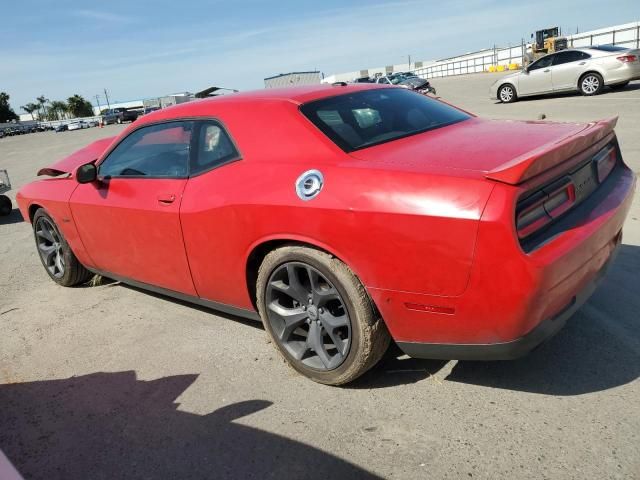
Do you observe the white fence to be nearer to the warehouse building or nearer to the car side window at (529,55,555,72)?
the car side window at (529,55,555,72)

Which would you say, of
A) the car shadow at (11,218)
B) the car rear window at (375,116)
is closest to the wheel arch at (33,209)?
the car rear window at (375,116)

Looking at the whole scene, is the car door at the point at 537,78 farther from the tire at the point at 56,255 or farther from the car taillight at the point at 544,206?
the car taillight at the point at 544,206

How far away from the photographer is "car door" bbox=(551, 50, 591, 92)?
16.4 meters

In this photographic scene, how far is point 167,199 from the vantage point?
3.49 m


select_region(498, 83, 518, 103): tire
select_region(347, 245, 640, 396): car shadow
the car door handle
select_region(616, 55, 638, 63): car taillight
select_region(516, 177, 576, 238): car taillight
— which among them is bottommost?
select_region(347, 245, 640, 396): car shadow

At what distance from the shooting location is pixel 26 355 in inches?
152

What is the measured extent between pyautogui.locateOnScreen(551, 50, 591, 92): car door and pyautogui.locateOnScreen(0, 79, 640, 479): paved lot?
14.5m

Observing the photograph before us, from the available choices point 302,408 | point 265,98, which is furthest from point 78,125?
point 302,408

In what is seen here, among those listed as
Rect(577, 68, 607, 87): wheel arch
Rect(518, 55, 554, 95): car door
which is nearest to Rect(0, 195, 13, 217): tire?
Rect(518, 55, 554, 95): car door

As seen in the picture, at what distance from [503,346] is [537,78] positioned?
17.4 metres

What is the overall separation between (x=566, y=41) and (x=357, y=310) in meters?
42.7

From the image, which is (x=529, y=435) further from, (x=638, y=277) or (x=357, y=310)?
(x=638, y=277)

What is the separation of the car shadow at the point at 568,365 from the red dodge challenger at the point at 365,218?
0.39 m

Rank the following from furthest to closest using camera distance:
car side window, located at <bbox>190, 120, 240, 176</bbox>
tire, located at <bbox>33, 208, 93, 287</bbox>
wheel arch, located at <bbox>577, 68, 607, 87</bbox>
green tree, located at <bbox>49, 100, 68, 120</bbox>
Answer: green tree, located at <bbox>49, 100, 68, 120</bbox>
wheel arch, located at <bbox>577, 68, 607, 87</bbox>
tire, located at <bbox>33, 208, 93, 287</bbox>
car side window, located at <bbox>190, 120, 240, 176</bbox>
